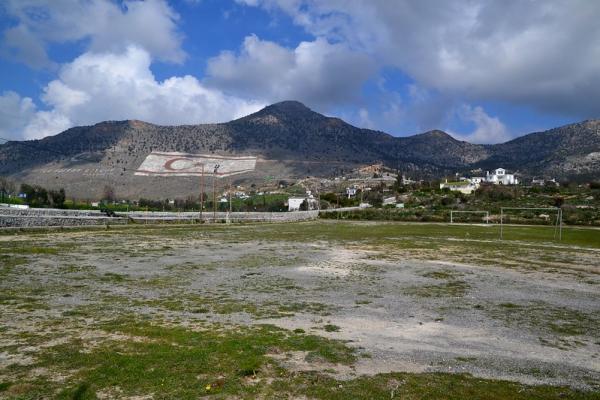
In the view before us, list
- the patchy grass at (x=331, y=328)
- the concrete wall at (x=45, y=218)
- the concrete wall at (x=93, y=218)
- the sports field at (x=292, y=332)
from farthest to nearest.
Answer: the concrete wall at (x=93, y=218) → the concrete wall at (x=45, y=218) → the patchy grass at (x=331, y=328) → the sports field at (x=292, y=332)

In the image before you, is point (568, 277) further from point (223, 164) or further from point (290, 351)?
point (223, 164)

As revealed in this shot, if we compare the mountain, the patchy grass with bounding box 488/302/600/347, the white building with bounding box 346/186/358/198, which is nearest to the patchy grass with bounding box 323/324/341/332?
the patchy grass with bounding box 488/302/600/347

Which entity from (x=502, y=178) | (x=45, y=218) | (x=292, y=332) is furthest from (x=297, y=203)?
(x=292, y=332)

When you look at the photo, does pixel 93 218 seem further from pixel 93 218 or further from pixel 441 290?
pixel 441 290

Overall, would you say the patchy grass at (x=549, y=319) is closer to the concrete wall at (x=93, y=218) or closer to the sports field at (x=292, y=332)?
the sports field at (x=292, y=332)

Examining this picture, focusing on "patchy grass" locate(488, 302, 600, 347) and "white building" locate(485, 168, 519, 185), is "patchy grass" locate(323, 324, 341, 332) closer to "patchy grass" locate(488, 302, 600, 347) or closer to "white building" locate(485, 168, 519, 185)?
"patchy grass" locate(488, 302, 600, 347)

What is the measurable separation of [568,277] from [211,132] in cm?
18416

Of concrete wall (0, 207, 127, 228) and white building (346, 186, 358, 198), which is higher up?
white building (346, 186, 358, 198)

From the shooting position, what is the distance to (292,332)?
898cm

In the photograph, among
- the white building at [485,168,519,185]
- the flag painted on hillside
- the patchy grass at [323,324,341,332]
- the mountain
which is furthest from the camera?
the white building at [485,168,519,185]

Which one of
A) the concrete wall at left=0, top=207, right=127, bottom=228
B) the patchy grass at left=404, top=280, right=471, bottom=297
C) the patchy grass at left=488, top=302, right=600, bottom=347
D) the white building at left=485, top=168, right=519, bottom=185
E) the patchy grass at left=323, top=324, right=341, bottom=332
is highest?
the white building at left=485, top=168, right=519, bottom=185

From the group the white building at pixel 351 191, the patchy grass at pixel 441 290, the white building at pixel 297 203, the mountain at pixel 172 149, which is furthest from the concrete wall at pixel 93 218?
the mountain at pixel 172 149

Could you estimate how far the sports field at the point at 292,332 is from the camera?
6.27 metres

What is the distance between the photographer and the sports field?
6.27m
